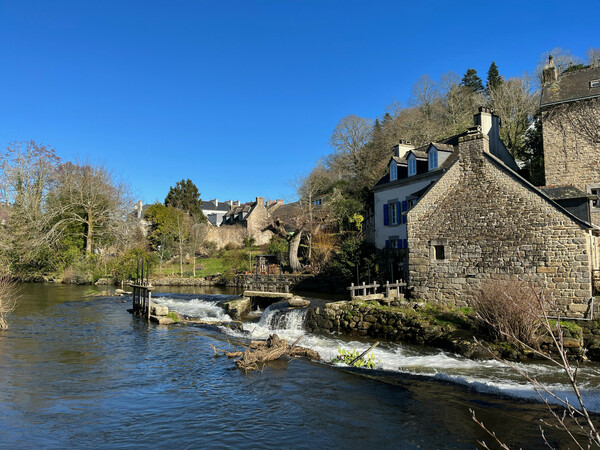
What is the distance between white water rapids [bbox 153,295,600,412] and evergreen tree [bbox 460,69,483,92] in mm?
48126

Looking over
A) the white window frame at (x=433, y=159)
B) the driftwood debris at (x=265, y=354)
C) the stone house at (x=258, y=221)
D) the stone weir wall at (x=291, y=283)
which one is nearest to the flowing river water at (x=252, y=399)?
the driftwood debris at (x=265, y=354)

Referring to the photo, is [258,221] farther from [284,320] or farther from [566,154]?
[566,154]

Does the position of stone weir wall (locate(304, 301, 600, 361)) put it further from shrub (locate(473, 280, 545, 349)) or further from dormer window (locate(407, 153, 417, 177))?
dormer window (locate(407, 153, 417, 177))

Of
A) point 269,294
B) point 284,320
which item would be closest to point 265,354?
point 284,320

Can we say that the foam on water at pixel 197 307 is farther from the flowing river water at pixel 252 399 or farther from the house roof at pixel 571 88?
the house roof at pixel 571 88

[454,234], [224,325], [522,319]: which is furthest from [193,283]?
[522,319]

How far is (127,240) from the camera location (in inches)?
1502

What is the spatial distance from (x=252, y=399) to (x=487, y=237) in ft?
35.0

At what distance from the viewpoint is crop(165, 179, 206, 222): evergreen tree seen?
56.8 m

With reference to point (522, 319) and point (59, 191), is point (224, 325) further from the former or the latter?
point (59, 191)

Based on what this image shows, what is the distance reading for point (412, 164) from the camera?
24.3m

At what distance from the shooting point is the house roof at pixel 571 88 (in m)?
21.0

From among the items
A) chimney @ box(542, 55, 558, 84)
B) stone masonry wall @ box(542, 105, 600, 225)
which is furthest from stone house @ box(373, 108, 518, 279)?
chimney @ box(542, 55, 558, 84)

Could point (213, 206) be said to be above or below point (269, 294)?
above
